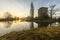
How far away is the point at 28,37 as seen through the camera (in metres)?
4.36

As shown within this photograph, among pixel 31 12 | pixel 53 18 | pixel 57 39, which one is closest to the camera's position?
pixel 57 39

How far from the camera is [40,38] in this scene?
420cm

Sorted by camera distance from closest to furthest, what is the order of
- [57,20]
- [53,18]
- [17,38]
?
[17,38] < [53,18] < [57,20]

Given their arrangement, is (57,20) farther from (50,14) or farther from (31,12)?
(31,12)

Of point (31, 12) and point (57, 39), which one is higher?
point (31, 12)

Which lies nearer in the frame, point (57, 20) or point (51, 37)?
point (51, 37)

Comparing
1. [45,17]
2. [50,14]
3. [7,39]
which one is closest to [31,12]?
[45,17]

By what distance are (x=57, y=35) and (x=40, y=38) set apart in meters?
0.58

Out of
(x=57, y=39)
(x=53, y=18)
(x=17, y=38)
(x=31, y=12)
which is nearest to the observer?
(x=57, y=39)

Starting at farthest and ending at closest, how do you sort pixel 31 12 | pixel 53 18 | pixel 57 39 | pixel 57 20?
1. pixel 57 20
2. pixel 53 18
3. pixel 31 12
4. pixel 57 39

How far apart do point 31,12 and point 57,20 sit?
14.0ft

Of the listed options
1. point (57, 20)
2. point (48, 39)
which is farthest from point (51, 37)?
point (57, 20)

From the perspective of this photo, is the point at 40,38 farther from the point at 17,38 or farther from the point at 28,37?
the point at 17,38

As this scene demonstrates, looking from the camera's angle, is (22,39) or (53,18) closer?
(22,39)
